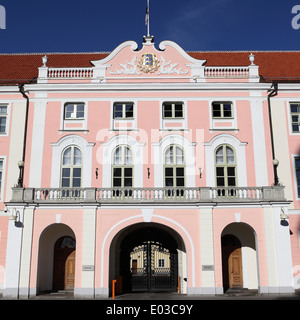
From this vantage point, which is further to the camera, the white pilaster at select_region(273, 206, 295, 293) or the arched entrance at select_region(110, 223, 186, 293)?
the arched entrance at select_region(110, 223, 186, 293)

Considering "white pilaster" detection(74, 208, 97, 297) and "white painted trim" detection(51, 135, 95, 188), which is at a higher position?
"white painted trim" detection(51, 135, 95, 188)

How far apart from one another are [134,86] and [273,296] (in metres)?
13.2

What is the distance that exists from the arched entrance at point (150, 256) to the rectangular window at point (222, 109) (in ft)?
23.1

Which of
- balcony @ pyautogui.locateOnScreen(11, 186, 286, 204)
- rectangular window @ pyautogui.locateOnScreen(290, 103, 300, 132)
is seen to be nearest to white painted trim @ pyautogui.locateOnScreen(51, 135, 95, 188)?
balcony @ pyautogui.locateOnScreen(11, 186, 286, 204)

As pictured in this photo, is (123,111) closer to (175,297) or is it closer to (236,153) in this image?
(236,153)

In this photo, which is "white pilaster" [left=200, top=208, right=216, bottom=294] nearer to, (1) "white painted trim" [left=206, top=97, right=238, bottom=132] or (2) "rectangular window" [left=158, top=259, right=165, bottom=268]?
(1) "white painted trim" [left=206, top=97, right=238, bottom=132]

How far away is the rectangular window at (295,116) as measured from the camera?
78.8 ft

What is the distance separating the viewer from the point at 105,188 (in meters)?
21.8

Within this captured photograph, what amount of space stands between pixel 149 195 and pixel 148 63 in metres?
7.86

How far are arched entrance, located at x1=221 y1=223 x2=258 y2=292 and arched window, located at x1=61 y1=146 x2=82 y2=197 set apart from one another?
28.4ft

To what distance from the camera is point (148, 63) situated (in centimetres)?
2456

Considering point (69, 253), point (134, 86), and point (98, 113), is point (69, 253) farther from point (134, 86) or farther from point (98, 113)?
point (134, 86)

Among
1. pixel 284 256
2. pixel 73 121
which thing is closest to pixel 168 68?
pixel 73 121

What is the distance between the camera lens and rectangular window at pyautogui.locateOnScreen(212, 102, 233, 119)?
24.1 meters
